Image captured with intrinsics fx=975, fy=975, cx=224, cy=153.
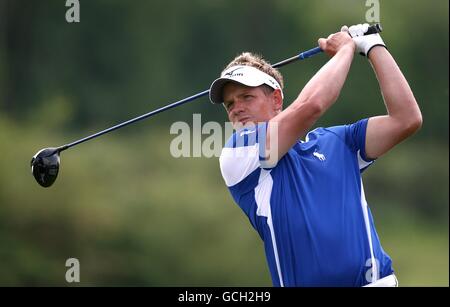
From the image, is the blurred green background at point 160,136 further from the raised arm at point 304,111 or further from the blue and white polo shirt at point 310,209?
the raised arm at point 304,111

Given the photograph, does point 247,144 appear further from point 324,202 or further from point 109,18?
point 109,18

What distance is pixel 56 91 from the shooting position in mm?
15867

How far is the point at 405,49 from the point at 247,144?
52.1 ft

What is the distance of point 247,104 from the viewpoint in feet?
15.0

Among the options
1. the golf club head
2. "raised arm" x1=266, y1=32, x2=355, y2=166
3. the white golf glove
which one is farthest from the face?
the golf club head

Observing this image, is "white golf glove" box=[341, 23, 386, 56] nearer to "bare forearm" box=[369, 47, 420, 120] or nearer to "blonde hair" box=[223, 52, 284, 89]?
"bare forearm" box=[369, 47, 420, 120]

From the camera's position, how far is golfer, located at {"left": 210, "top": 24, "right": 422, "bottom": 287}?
413cm

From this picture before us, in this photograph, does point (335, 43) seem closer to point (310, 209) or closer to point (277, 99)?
point (277, 99)

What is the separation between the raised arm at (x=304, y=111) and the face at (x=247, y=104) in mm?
305

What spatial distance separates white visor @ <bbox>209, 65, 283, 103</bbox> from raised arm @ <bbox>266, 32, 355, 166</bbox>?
36 cm

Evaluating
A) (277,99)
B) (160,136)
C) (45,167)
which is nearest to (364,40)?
(277,99)
